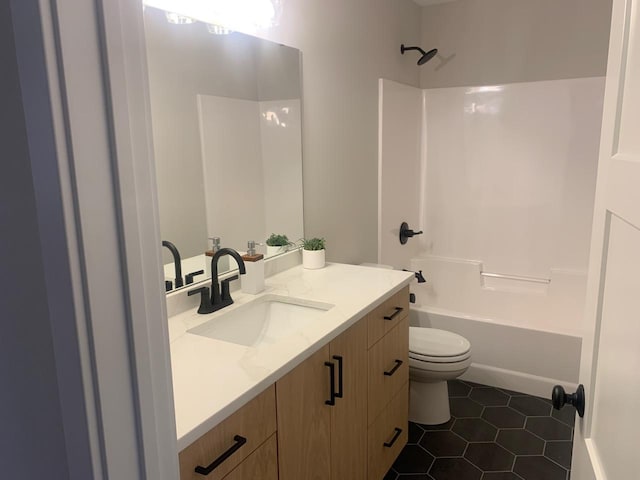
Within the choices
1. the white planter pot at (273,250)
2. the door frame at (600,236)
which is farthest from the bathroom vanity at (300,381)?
the door frame at (600,236)

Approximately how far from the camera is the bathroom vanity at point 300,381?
3.79 feet

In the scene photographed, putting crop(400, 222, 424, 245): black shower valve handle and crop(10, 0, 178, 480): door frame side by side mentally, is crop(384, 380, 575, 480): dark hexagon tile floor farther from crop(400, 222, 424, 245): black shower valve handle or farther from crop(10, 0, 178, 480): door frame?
crop(10, 0, 178, 480): door frame

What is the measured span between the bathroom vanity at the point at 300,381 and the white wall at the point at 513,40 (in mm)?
1906

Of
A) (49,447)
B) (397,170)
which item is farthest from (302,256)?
(49,447)

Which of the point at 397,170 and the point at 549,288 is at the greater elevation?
the point at 397,170

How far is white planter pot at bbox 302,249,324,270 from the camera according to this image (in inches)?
90.0

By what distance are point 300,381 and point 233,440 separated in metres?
0.31

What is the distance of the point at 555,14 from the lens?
3.10m

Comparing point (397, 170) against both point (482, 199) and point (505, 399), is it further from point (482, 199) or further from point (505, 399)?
point (505, 399)

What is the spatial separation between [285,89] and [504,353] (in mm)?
1955

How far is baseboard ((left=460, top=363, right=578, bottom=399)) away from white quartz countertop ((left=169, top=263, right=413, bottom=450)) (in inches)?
47.7

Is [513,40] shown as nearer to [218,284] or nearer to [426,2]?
[426,2]

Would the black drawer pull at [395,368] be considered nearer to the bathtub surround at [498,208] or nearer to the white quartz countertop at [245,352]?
the white quartz countertop at [245,352]

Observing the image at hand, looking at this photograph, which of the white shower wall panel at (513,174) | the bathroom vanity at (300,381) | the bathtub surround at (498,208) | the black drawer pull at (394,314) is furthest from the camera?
the white shower wall panel at (513,174)
